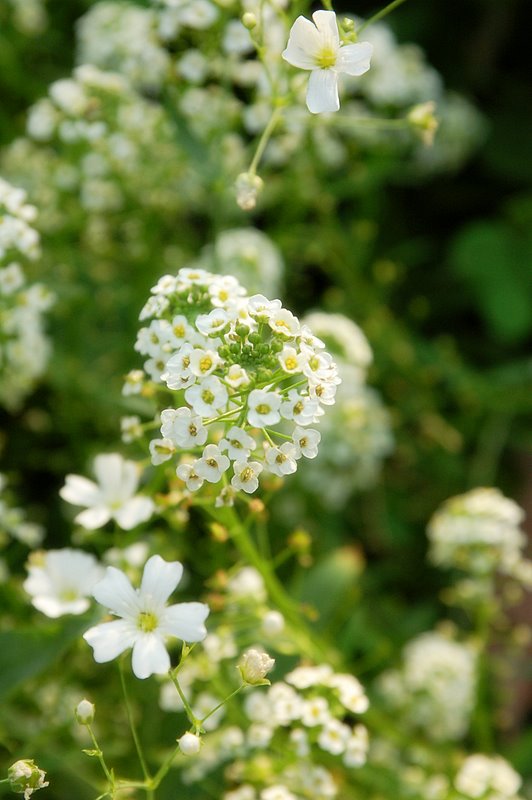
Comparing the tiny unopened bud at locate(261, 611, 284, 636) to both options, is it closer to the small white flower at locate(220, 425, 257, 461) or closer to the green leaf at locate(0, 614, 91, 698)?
the green leaf at locate(0, 614, 91, 698)

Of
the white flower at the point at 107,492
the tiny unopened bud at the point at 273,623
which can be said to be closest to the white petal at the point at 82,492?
the white flower at the point at 107,492

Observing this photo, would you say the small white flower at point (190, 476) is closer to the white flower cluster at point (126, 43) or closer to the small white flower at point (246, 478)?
the small white flower at point (246, 478)

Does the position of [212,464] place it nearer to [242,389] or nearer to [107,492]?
[242,389]

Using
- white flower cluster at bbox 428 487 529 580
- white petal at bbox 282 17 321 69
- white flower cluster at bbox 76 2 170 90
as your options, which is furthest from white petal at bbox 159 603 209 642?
white flower cluster at bbox 76 2 170 90

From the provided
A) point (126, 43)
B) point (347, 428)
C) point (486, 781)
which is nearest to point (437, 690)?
point (486, 781)

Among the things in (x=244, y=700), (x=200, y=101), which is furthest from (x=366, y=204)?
(x=244, y=700)

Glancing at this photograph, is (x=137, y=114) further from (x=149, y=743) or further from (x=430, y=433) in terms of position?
(x=149, y=743)
